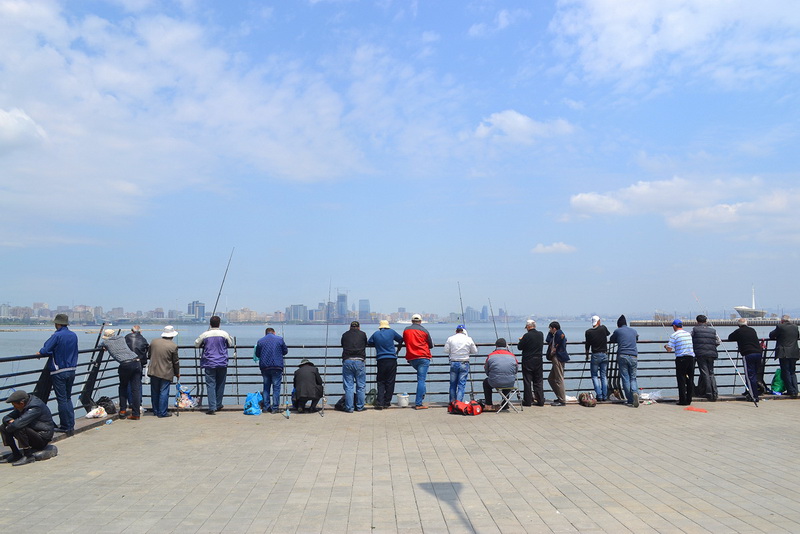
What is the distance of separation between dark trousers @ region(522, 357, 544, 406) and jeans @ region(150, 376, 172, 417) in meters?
7.02

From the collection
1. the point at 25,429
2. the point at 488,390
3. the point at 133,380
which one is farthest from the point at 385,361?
the point at 25,429

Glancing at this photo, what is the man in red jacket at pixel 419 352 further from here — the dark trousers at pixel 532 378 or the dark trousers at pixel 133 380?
the dark trousers at pixel 133 380

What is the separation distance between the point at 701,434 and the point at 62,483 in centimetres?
892

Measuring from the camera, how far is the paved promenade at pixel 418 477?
5.53 meters

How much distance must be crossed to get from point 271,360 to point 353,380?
5.46 feet

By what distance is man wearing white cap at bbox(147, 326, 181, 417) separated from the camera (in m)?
11.5

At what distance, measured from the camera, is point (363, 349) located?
12180mm

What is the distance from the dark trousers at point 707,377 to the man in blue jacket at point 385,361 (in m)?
6.22

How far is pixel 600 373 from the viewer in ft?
42.1

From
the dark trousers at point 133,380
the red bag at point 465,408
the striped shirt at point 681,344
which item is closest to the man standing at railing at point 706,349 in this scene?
the striped shirt at point 681,344

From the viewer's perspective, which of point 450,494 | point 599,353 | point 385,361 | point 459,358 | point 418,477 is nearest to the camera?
point 450,494

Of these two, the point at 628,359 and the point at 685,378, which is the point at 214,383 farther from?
the point at 685,378

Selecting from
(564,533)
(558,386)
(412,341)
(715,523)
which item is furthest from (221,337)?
(715,523)

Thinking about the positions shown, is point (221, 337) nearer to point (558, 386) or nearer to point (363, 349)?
point (363, 349)
